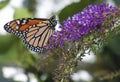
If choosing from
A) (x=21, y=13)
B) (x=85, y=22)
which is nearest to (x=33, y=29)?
(x=85, y=22)

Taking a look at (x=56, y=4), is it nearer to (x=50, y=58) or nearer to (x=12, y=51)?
(x=12, y=51)

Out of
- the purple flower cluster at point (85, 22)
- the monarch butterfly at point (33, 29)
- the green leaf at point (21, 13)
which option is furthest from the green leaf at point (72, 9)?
the purple flower cluster at point (85, 22)

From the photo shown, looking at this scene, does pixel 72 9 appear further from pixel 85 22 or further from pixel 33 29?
pixel 85 22

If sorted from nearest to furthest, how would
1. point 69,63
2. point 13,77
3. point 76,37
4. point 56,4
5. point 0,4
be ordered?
1. point 69,63
2. point 76,37
3. point 0,4
4. point 13,77
5. point 56,4

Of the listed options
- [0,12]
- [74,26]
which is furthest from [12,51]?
[74,26]

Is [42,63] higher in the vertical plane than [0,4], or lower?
lower
